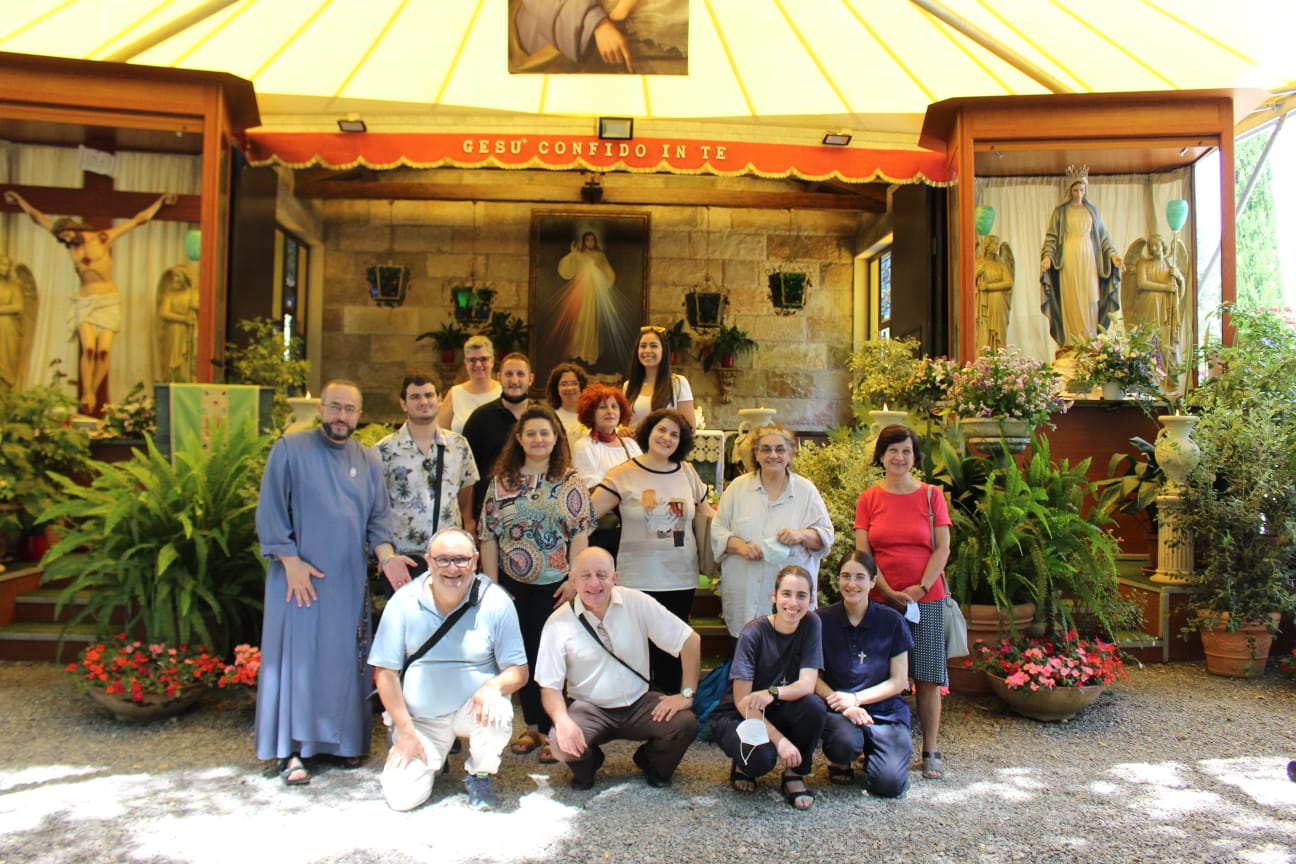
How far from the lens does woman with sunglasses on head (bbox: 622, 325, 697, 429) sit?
5000mm

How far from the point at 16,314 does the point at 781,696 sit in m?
7.32

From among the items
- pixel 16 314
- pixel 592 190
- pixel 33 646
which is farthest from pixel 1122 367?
pixel 16 314

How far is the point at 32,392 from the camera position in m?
6.09

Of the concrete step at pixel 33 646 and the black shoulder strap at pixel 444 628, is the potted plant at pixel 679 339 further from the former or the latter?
the black shoulder strap at pixel 444 628

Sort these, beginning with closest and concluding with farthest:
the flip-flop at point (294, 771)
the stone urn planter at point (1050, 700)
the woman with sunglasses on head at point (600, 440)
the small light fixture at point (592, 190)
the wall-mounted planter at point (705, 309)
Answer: the flip-flop at point (294, 771) < the stone urn planter at point (1050, 700) < the woman with sunglasses on head at point (600, 440) < the wall-mounted planter at point (705, 309) < the small light fixture at point (592, 190)

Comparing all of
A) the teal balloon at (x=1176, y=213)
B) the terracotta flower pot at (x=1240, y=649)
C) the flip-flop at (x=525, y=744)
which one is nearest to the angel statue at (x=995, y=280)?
the teal balloon at (x=1176, y=213)

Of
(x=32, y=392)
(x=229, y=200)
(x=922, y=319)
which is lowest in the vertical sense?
(x=32, y=392)

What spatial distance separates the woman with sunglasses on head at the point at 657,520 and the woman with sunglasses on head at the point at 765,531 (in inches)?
6.4

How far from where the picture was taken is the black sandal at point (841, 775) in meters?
3.61

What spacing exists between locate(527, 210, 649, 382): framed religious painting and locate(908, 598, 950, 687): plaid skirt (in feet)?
25.3

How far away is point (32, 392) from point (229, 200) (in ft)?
8.14

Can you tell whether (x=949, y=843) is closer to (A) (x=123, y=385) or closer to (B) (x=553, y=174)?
(A) (x=123, y=385)

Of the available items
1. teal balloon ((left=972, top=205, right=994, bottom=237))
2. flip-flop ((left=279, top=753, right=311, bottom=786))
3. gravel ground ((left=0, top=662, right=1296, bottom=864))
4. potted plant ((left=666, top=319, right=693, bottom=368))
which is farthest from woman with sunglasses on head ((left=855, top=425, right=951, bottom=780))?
potted plant ((left=666, top=319, right=693, bottom=368))

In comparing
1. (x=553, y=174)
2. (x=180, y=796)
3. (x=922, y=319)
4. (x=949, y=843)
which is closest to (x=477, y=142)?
(x=553, y=174)
